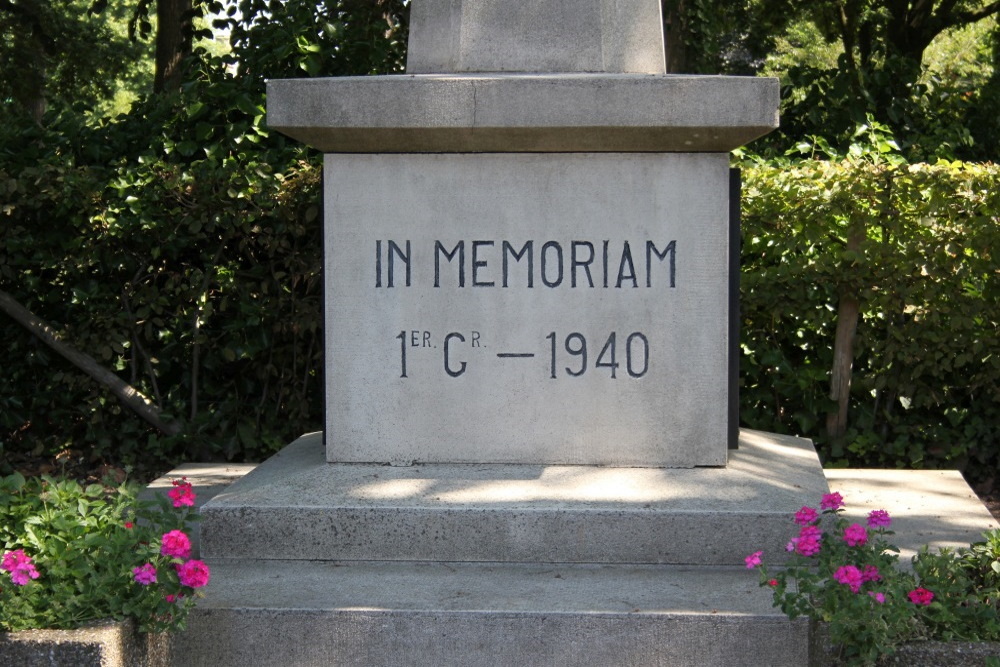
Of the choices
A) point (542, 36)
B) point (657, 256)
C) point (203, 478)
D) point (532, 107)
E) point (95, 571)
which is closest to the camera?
point (95, 571)

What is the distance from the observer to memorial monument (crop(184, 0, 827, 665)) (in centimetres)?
423

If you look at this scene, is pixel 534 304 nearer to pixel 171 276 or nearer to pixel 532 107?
pixel 532 107

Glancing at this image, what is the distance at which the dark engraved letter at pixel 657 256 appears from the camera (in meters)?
4.53

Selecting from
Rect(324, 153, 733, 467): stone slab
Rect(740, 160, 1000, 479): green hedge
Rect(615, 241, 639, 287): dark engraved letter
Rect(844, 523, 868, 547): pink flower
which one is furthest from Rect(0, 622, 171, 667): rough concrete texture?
Rect(740, 160, 1000, 479): green hedge

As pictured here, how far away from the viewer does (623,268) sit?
179 inches

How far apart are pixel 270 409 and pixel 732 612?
3.69 meters

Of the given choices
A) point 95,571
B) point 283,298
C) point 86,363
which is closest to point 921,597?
point 95,571

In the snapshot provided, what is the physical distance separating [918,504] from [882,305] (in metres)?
1.57

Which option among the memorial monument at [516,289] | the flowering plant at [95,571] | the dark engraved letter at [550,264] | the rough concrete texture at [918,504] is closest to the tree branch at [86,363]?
the memorial monument at [516,289]

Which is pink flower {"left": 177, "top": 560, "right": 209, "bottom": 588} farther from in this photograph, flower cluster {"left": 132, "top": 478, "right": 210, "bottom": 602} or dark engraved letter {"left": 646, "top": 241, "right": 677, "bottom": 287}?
dark engraved letter {"left": 646, "top": 241, "right": 677, "bottom": 287}

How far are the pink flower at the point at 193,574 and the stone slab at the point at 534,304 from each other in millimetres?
1400

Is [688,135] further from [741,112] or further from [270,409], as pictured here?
[270,409]

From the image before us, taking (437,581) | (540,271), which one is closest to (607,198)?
(540,271)

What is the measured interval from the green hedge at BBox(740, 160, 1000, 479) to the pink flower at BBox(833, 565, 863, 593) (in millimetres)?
3181
